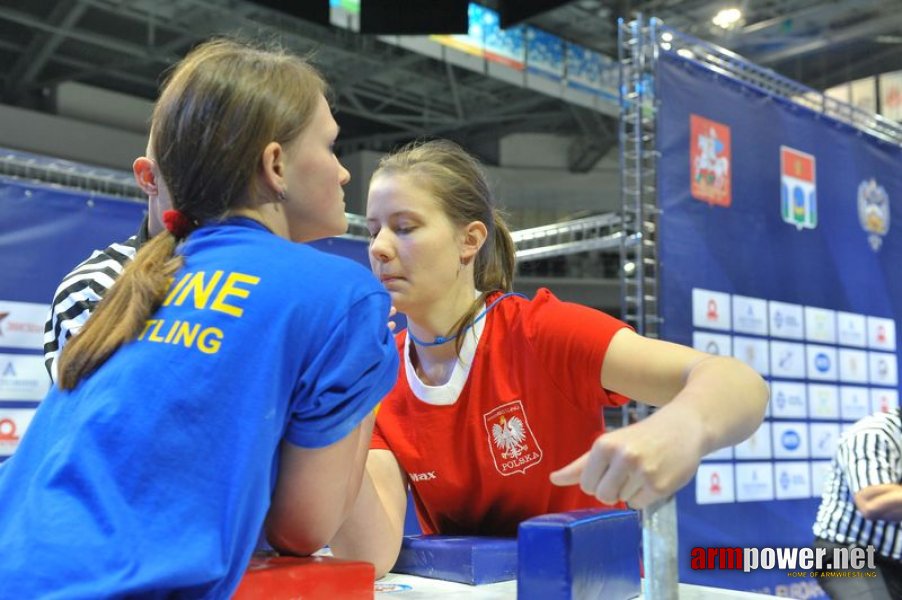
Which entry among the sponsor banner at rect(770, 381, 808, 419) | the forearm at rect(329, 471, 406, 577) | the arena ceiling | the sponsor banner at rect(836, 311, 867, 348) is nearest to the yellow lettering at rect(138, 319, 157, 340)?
the forearm at rect(329, 471, 406, 577)

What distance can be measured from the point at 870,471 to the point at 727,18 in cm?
646

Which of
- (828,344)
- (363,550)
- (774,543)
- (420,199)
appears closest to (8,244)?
(420,199)

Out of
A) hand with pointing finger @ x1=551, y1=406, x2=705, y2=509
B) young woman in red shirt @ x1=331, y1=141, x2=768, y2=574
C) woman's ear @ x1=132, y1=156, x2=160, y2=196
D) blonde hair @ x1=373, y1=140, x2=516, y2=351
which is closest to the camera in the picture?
hand with pointing finger @ x1=551, y1=406, x2=705, y2=509

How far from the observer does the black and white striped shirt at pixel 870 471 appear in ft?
7.09

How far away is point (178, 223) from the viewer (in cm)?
79

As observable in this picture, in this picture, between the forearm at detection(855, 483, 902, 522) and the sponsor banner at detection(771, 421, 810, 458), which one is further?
the sponsor banner at detection(771, 421, 810, 458)

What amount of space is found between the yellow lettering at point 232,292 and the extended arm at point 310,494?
0.13 meters

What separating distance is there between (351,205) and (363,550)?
9214mm

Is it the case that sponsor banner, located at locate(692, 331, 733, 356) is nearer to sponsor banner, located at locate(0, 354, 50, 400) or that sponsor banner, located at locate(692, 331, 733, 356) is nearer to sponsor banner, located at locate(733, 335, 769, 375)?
sponsor banner, located at locate(733, 335, 769, 375)

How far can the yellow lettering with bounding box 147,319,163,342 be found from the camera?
670 mm

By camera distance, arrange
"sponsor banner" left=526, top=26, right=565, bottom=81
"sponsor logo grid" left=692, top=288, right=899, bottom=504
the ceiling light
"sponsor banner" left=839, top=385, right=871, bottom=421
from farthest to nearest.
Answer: "sponsor banner" left=526, top=26, right=565, bottom=81
the ceiling light
"sponsor banner" left=839, top=385, right=871, bottom=421
"sponsor logo grid" left=692, top=288, right=899, bottom=504

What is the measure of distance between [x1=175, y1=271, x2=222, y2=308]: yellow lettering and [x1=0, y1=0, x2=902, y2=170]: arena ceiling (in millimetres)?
6048

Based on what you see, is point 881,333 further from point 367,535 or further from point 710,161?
point 367,535

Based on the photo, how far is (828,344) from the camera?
11.9 feet
